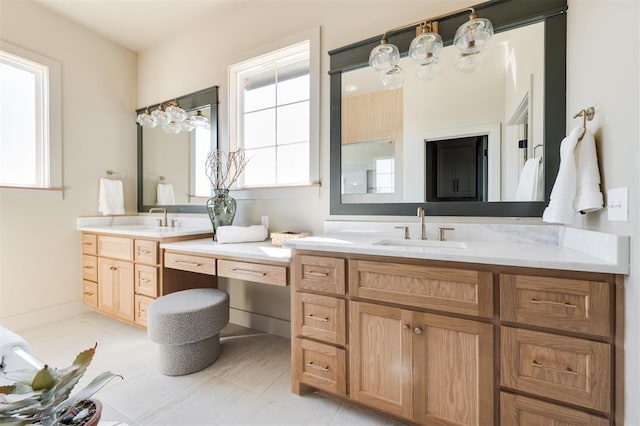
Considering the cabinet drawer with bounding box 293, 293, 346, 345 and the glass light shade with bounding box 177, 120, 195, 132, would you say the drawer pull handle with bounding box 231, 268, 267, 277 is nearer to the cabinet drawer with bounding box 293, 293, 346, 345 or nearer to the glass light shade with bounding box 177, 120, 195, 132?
the cabinet drawer with bounding box 293, 293, 346, 345

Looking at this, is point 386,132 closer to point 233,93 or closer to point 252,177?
point 252,177

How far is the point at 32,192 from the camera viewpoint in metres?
2.55

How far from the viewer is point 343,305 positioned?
57.2 inches

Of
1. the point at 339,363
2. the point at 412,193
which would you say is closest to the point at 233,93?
the point at 412,193

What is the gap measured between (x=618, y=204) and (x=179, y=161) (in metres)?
3.32

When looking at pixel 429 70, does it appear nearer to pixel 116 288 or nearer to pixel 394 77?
pixel 394 77

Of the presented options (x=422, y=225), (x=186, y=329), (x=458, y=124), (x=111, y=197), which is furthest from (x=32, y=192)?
(x=458, y=124)

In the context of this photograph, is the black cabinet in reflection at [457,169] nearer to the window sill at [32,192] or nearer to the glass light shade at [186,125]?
the glass light shade at [186,125]

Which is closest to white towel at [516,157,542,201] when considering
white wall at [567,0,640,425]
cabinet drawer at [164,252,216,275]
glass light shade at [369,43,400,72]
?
white wall at [567,0,640,425]

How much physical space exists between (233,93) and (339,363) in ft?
8.03

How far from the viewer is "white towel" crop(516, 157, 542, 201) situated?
1.58m

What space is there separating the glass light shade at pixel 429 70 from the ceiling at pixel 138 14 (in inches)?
71.2

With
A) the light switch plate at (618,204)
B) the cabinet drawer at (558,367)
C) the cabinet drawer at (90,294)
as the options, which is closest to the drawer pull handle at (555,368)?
the cabinet drawer at (558,367)

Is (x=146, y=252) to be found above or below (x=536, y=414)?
above
